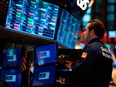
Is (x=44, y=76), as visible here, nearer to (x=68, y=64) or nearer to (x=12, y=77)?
(x=68, y=64)

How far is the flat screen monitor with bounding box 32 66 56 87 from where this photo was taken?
4344 millimetres

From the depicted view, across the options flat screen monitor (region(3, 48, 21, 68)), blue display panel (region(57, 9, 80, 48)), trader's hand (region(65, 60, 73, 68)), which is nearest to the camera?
trader's hand (region(65, 60, 73, 68))

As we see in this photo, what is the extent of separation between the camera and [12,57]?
190 inches

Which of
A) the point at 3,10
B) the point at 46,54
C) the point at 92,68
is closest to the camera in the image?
the point at 92,68

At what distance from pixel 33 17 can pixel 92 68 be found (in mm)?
1718

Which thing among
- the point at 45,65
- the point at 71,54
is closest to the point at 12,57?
the point at 45,65

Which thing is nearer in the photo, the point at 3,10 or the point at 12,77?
the point at 3,10

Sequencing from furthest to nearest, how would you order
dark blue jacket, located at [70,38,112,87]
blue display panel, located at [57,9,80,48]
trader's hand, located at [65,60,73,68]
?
blue display panel, located at [57,9,80,48], trader's hand, located at [65,60,73,68], dark blue jacket, located at [70,38,112,87]

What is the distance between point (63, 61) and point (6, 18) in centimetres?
102

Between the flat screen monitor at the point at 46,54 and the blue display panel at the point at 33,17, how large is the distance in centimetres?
50

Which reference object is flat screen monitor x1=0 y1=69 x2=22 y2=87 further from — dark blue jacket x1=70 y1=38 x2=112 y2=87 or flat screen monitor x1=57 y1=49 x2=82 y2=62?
dark blue jacket x1=70 y1=38 x2=112 y2=87

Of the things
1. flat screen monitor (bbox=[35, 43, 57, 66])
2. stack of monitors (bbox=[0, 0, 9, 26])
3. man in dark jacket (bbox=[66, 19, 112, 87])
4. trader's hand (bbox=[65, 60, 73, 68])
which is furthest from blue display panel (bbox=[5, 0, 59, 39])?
man in dark jacket (bbox=[66, 19, 112, 87])

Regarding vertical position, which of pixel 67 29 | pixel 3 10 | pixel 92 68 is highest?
pixel 3 10

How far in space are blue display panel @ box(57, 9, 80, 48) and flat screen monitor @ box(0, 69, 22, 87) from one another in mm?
1072
